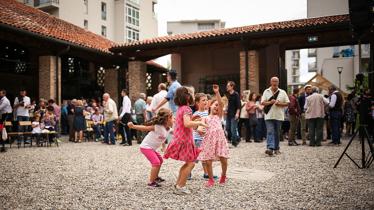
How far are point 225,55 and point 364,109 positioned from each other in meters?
14.6

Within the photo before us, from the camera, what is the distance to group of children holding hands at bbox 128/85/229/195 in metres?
4.30

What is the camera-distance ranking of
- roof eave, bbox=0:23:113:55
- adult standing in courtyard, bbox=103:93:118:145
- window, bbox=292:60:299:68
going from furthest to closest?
window, bbox=292:60:299:68
roof eave, bbox=0:23:113:55
adult standing in courtyard, bbox=103:93:118:145

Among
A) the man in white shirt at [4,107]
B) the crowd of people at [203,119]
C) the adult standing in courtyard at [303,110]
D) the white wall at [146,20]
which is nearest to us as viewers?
the crowd of people at [203,119]

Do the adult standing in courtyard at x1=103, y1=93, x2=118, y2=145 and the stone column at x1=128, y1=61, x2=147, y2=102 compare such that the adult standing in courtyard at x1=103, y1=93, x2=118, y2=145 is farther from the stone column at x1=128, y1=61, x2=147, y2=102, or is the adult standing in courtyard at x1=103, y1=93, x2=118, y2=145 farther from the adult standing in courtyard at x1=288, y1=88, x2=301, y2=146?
the stone column at x1=128, y1=61, x2=147, y2=102

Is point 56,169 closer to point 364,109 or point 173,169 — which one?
point 173,169

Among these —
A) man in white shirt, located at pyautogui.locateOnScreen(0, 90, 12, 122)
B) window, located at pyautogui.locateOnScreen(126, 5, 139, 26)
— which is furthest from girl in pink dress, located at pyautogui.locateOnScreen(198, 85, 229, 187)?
window, located at pyautogui.locateOnScreen(126, 5, 139, 26)

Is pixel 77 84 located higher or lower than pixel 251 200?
higher

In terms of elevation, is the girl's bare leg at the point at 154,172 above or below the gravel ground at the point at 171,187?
above

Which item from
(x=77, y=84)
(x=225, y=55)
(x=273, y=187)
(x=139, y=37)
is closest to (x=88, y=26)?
(x=139, y=37)

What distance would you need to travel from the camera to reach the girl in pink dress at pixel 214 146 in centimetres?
474

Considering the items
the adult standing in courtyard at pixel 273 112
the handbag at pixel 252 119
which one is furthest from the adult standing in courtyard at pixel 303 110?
the adult standing in courtyard at pixel 273 112

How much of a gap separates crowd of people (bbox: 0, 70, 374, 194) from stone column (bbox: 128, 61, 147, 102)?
11.9 feet

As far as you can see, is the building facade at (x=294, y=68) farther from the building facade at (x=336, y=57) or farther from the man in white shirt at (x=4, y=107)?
the man in white shirt at (x=4, y=107)

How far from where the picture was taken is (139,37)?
42.2m
